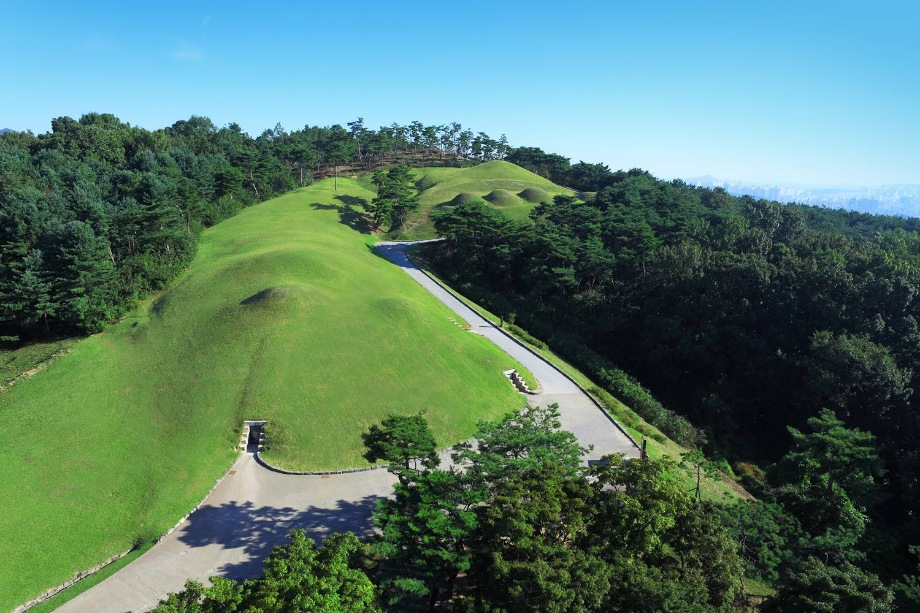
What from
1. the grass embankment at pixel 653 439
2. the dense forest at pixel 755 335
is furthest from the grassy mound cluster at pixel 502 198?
the grass embankment at pixel 653 439

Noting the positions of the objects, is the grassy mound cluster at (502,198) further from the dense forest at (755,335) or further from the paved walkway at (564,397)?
the paved walkway at (564,397)

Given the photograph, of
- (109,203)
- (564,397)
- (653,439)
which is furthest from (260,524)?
(109,203)

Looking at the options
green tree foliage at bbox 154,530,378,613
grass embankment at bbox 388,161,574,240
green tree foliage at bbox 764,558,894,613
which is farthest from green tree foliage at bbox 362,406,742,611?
grass embankment at bbox 388,161,574,240

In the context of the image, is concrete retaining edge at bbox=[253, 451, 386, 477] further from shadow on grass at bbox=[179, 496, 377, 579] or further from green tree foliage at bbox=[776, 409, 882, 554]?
green tree foliage at bbox=[776, 409, 882, 554]

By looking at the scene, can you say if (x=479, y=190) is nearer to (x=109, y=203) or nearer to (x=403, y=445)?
(x=109, y=203)

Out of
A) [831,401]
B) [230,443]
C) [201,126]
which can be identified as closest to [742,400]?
[831,401]

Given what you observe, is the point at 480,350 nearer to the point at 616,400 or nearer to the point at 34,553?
the point at 616,400
